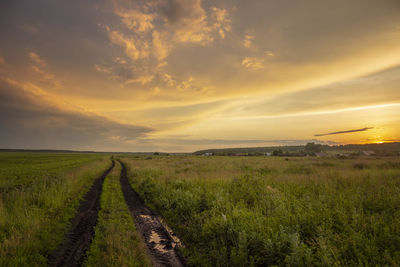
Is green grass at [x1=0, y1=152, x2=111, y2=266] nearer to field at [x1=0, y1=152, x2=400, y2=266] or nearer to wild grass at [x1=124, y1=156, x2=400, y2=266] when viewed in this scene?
field at [x1=0, y1=152, x2=400, y2=266]

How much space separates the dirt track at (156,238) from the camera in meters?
5.86

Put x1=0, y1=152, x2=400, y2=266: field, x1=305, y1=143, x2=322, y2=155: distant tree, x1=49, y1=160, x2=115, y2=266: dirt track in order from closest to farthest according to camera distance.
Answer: x1=0, y1=152, x2=400, y2=266: field
x1=49, y1=160, x2=115, y2=266: dirt track
x1=305, y1=143, x2=322, y2=155: distant tree

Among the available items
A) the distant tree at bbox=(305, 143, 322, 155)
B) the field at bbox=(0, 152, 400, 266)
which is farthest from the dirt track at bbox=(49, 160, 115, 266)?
the distant tree at bbox=(305, 143, 322, 155)

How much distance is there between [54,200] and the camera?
11875 millimetres

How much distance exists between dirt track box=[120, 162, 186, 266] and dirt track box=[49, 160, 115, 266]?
196 centimetres

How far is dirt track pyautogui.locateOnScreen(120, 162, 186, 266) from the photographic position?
5855mm

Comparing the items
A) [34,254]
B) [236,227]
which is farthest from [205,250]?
[34,254]

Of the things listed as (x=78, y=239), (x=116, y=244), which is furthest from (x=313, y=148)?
(x=78, y=239)

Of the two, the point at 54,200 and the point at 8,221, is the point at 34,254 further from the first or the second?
the point at 54,200

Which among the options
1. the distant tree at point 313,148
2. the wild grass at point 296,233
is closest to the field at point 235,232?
the wild grass at point 296,233

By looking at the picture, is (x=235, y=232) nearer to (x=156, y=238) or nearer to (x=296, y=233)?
(x=296, y=233)

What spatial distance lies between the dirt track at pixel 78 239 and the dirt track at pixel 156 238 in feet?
6.44

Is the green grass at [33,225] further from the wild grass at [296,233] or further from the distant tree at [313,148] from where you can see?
the distant tree at [313,148]

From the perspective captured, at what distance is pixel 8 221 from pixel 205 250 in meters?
9.01
